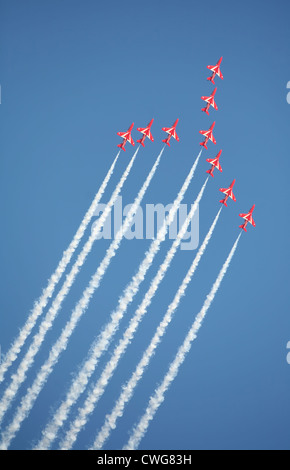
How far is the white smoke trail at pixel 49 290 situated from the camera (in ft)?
113

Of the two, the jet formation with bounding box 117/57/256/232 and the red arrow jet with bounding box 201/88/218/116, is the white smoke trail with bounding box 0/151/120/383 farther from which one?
the red arrow jet with bounding box 201/88/218/116

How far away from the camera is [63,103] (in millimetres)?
40875

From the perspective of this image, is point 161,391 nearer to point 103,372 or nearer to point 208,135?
point 103,372

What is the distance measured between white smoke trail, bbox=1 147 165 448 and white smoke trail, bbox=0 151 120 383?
66.8 inches

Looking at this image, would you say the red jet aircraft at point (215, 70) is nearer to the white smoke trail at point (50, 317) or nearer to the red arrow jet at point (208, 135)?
the red arrow jet at point (208, 135)

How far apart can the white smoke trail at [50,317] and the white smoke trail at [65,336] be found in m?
0.77

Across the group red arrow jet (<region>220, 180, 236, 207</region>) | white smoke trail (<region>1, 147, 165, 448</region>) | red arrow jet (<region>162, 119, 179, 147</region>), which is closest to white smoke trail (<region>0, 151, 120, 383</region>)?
white smoke trail (<region>1, 147, 165, 448</region>)

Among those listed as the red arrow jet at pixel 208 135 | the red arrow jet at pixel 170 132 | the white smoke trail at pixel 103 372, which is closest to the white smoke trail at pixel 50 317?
the red arrow jet at pixel 170 132

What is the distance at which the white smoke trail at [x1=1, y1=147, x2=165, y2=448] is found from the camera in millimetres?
34250

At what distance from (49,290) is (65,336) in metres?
2.74

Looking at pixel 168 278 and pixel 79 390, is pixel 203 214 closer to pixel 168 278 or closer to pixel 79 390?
pixel 168 278

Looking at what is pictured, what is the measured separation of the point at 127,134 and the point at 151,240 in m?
6.90
